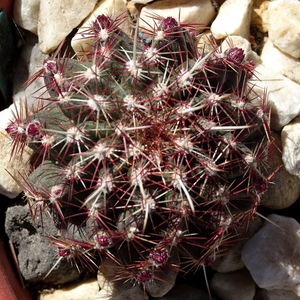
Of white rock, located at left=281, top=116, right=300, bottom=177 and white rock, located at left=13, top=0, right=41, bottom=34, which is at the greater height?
white rock, located at left=13, top=0, right=41, bottom=34

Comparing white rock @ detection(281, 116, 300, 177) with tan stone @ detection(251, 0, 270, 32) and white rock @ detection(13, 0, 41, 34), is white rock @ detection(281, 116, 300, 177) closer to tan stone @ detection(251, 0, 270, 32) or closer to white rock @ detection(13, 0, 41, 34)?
tan stone @ detection(251, 0, 270, 32)

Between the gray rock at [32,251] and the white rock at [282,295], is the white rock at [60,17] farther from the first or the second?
the white rock at [282,295]

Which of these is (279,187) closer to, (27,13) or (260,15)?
(260,15)

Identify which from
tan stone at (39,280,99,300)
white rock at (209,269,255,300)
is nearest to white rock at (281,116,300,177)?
white rock at (209,269,255,300)

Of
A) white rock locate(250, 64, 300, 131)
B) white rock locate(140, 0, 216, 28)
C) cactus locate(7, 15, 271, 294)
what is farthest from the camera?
white rock locate(140, 0, 216, 28)

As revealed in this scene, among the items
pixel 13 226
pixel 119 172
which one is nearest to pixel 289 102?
pixel 119 172

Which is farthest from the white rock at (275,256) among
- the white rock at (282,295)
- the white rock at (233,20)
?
the white rock at (233,20)

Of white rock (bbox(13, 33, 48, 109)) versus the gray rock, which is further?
white rock (bbox(13, 33, 48, 109))
